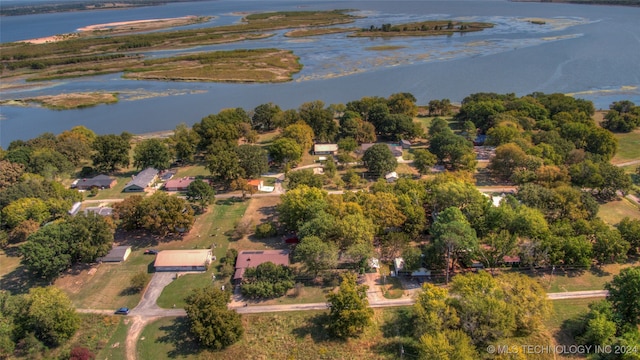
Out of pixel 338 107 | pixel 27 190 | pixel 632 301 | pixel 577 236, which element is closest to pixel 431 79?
pixel 338 107

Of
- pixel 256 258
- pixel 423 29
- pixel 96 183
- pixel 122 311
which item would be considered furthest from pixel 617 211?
pixel 423 29

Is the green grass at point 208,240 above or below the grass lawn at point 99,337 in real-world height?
above

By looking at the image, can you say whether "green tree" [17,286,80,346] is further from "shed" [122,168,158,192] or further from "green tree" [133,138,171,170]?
"green tree" [133,138,171,170]

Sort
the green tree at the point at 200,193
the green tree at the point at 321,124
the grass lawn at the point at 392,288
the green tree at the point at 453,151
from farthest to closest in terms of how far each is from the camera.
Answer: the green tree at the point at 321,124 → the green tree at the point at 453,151 → the green tree at the point at 200,193 → the grass lawn at the point at 392,288

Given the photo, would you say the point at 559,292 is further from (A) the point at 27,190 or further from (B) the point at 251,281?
(A) the point at 27,190

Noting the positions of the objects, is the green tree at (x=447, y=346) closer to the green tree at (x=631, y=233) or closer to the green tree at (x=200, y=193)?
the green tree at (x=631, y=233)

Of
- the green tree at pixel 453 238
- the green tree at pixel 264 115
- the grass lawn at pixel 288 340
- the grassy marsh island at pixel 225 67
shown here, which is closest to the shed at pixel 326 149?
the green tree at pixel 264 115
